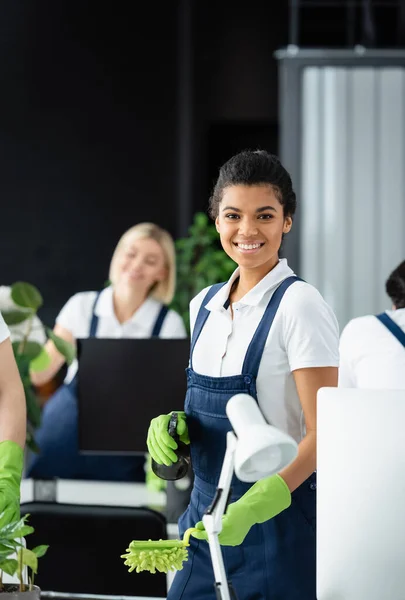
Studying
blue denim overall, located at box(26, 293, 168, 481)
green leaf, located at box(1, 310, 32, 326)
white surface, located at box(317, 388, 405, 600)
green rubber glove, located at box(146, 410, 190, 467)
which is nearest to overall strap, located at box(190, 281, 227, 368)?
green rubber glove, located at box(146, 410, 190, 467)

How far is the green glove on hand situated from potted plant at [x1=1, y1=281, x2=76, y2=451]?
1.69m

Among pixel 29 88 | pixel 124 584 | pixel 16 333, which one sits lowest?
pixel 124 584

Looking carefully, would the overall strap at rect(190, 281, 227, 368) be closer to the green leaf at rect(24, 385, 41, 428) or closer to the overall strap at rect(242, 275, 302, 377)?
the overall strap at rect(242, 275, 302, 377)

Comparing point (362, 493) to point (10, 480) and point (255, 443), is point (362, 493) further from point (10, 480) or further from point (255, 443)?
point (10, 480)

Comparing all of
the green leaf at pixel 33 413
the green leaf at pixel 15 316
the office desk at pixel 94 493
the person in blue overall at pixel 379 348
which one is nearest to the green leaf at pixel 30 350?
the green leaf at pixel 15 316

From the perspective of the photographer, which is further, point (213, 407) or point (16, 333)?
point (16, 333)

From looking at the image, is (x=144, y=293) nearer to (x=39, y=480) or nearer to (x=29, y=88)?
(x=39, y=480)

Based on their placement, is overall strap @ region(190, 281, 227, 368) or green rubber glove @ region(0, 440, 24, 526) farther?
overall strap @ region(190, 281, 227, 368)

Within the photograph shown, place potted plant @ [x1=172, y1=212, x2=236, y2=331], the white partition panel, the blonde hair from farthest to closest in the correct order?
potted plant @ [x1=172, y1=212, x2=236, y2=331] < the white partition panel < the blonde hair

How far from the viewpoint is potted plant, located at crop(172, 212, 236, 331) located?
6.08 meters

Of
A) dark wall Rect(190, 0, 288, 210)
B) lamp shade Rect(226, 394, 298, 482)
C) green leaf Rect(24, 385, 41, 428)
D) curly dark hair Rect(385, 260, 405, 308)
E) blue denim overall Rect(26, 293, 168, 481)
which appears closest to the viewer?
lamp shade Rect(226, 394, 298, 482)

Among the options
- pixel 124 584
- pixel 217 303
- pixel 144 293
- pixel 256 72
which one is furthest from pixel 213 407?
pixel 256 72

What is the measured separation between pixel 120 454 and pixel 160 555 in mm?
1465

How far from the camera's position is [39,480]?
2920 millimetres
